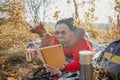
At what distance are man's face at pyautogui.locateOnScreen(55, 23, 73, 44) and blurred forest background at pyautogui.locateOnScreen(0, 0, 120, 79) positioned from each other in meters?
1.51

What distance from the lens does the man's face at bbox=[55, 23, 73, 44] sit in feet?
11.5

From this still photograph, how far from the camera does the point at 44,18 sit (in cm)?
822

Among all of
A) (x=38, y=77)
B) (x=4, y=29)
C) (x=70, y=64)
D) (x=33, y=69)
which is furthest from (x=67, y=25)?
(x=4, y=29)

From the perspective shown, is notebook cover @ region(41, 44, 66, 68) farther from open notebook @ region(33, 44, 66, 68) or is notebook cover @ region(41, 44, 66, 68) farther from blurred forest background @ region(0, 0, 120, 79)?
blurred forest background @ region(0, 0, 120, 79)

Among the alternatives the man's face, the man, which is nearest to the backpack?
the man

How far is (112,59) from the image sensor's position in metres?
3.24

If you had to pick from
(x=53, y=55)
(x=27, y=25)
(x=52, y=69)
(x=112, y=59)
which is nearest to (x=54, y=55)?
(x=53, y=55)

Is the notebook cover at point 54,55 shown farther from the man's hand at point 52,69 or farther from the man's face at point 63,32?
the man's face at point 63,32

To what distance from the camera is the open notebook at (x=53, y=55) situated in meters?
3.00

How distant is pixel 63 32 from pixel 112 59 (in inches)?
26.1

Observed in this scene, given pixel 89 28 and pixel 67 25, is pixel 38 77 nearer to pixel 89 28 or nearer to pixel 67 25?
pixel 67 25

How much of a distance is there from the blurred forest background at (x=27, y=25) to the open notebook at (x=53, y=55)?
195 centimetres

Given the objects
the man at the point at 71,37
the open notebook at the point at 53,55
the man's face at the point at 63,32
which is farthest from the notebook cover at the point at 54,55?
the man's face at the point at 63,32

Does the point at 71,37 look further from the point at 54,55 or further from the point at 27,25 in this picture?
the point at 27,25
